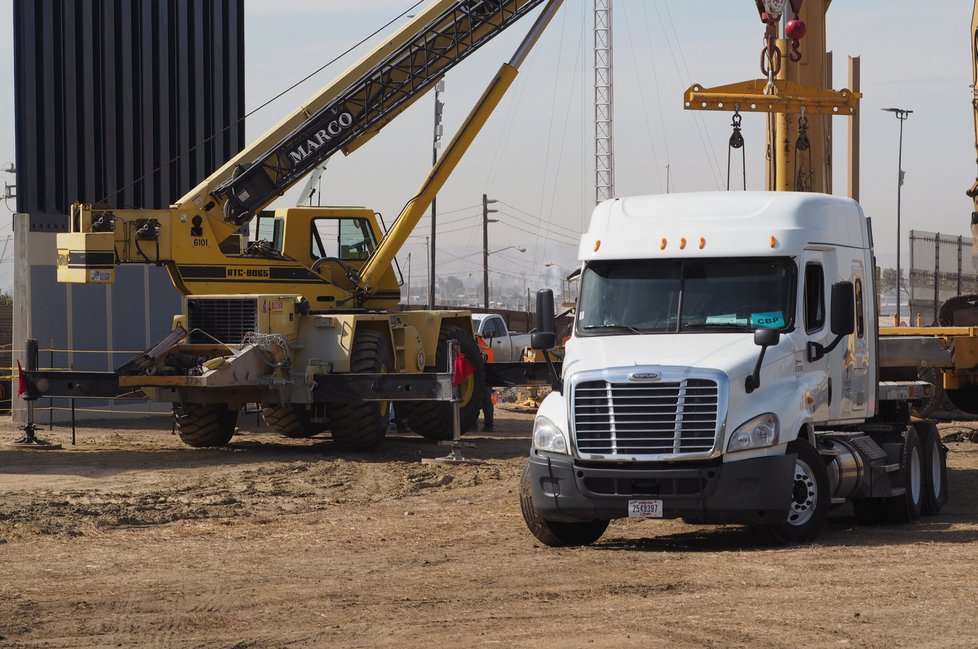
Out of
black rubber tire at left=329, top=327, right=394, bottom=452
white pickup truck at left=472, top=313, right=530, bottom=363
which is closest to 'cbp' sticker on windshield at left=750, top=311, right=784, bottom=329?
black rubber tire at left=329, top=327, right=394, bottom=452

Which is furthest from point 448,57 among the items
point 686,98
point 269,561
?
point 269,561

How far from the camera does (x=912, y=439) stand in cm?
1428

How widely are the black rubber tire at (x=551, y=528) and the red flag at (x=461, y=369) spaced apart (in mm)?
6638

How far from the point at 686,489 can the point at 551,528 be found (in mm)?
1392

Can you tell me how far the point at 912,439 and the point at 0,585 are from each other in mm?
8605

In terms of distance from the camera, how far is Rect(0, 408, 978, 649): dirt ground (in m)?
8.67

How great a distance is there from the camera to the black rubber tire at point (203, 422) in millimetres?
21750

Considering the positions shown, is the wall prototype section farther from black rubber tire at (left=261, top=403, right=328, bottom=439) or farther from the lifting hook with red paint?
the lifting hook with red paint

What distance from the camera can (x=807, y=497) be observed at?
1219cm

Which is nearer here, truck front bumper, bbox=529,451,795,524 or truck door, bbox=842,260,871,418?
truck front bumper, bbox=529,451,795,524

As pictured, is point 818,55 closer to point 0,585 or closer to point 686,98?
point 686,98

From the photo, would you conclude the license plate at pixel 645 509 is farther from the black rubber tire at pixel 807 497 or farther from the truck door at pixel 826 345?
the truck door at pixel 826 345

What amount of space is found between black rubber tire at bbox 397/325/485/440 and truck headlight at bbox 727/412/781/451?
10.9 m

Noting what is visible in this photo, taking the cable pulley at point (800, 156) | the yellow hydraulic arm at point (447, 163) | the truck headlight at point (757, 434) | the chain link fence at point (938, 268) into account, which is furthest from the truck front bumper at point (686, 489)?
the chain link fence at point (938, 268)
